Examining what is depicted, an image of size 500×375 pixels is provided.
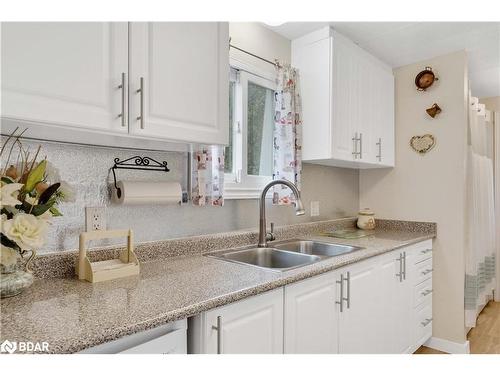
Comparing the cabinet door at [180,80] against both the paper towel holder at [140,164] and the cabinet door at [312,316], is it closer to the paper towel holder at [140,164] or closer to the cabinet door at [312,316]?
the paper towel holder at [140,164]

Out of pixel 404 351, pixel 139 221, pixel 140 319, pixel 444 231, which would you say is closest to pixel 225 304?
pixel 140 319

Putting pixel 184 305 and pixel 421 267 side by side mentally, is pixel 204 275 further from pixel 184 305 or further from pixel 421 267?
pixel 421 267

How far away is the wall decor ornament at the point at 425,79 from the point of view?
8.86ft

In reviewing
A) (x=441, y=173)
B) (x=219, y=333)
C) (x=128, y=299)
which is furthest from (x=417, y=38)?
(x=128, y=299)

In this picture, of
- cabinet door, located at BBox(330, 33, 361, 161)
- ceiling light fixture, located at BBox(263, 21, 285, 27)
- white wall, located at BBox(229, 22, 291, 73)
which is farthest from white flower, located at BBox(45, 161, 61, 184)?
cabinet door, located at BBox(330, 33, 361, 161)

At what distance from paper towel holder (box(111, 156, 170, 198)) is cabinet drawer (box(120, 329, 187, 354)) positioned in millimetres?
701

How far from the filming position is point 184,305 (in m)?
1.00

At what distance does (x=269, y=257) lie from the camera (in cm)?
197

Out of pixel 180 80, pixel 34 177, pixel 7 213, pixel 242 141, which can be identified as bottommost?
pixel 7 213

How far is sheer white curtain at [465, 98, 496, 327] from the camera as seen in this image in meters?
2.60

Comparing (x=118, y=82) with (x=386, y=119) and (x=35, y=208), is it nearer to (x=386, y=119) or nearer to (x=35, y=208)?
(x=35, y=208)

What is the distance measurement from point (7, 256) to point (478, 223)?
3285mm

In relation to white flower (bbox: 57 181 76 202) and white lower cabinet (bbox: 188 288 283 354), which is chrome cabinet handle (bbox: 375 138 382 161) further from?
white flower (bbox: 57 181 76 202)

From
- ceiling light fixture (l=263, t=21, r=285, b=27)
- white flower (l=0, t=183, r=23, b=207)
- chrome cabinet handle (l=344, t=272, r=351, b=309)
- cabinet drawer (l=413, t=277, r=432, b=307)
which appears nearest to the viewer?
white flower (l=0, t=183, r=23, b=207)
